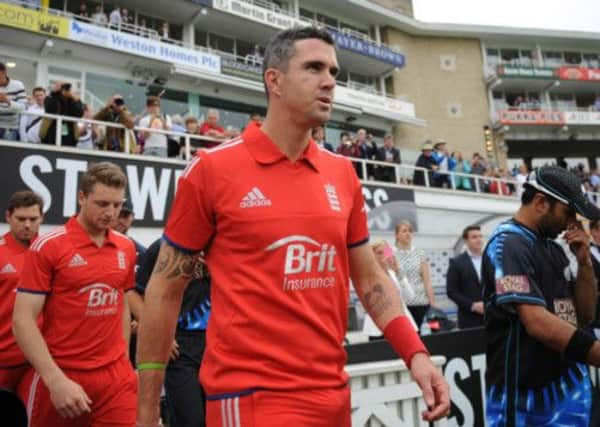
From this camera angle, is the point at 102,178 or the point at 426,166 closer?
the point at 102,178

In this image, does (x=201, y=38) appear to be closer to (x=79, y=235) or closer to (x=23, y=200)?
(x=23, y=200)

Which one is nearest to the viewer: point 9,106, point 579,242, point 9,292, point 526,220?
point 526,220

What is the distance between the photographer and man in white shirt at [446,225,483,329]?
5.73m

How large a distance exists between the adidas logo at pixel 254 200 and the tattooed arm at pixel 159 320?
0.28m

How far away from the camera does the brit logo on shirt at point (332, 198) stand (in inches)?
74.9

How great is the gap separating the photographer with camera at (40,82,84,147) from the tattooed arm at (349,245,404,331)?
9.50 m

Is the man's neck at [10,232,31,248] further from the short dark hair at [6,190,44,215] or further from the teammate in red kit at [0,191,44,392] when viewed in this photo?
the short dark hair at [6,190,44,215]

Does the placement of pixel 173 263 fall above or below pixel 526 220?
below

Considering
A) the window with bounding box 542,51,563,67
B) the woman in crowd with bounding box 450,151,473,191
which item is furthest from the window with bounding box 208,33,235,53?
the window with bounding box 542,51,563,67

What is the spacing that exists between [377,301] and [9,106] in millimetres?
9810

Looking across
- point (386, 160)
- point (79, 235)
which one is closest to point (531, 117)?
point (386, 160)

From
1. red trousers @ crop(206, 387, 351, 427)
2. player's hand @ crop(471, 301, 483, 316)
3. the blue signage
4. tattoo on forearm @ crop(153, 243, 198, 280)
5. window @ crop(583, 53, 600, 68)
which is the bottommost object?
red trousers @ crop(206, 387, 351, 427)

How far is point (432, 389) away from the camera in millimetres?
1716

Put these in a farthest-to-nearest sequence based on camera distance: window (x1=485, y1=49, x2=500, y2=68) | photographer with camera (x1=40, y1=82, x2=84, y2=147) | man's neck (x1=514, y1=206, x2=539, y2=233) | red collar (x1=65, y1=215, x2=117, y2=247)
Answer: window (x1=485, y1=49, x2=500, y2=68) → photographer with camera (x1=40, y1=82, x2=84, y2=147) → red collar (x1=65, y1=215, x2=117, y2=247) → man's neck (x1=514, y1=206, x2=539, y2=233)
